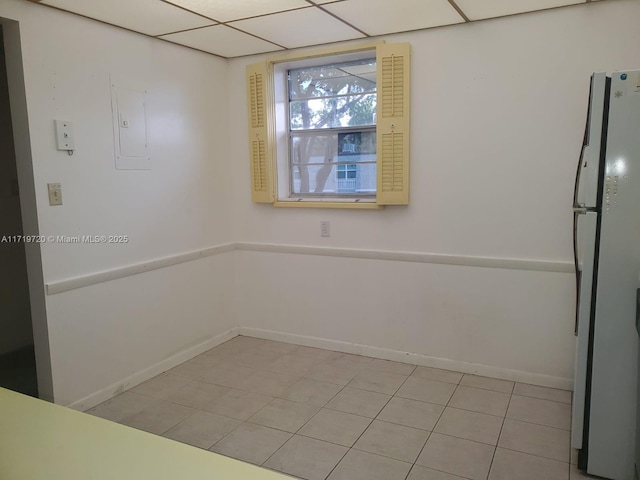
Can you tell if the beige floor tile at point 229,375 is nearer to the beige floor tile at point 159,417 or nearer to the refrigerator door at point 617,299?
the beige floor tile at point 159,417

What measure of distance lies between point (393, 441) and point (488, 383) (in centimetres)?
98

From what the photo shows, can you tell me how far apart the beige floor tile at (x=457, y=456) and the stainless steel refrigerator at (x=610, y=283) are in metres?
0.44

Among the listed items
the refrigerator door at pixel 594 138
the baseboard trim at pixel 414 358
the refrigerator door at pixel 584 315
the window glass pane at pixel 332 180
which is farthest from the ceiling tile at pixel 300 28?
the baseboard trim at pixel 414 358

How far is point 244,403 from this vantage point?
9.80ft

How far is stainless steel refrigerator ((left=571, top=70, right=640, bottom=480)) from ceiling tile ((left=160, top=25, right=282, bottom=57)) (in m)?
2.15

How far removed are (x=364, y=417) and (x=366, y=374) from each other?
0.59 metres

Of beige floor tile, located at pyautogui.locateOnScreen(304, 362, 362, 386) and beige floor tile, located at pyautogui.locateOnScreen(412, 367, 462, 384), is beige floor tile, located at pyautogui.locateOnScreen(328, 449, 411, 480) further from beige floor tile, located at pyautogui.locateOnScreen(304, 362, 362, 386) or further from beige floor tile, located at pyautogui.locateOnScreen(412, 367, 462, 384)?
beige floor tile, located at pyautogui.locateOnScreen(412, 367, 462, 384)

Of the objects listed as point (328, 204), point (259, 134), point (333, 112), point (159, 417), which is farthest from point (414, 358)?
point (259, 134)

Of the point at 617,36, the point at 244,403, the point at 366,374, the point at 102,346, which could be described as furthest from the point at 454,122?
the point at 102,346

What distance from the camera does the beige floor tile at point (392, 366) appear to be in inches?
135

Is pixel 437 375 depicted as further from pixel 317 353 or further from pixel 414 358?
pixel 317 353

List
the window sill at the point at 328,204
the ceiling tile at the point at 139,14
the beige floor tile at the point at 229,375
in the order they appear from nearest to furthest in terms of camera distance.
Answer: the ceiling tile at the point at 139,14
the beige floor tile at the point at 229,375
the window sill at the point at 328,204

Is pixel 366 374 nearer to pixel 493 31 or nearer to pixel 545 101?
pixel 545 101

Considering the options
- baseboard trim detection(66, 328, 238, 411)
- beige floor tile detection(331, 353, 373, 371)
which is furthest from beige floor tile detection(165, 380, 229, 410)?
beige floor tile detection(331, 353, 373, 371)
